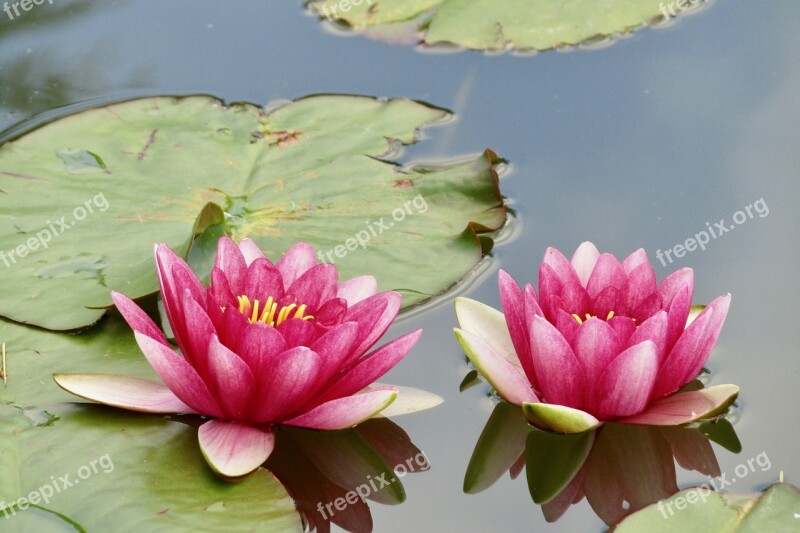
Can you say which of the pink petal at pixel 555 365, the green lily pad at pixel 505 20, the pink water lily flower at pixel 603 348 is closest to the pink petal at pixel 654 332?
the pink water lily flower at pixel 603 348

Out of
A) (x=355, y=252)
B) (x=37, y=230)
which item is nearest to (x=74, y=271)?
(x=37, y=230)

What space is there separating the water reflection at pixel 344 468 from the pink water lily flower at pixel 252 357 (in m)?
0.07

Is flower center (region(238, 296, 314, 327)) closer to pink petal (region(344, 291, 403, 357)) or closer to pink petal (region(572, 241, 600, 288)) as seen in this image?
pink petal (region(344, 291, 403, 357))

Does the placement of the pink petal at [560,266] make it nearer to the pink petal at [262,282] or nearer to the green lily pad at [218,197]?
the green lily pad at [218,197]

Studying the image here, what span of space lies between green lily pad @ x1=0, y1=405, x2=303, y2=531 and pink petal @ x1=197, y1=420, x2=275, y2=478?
0.04 m

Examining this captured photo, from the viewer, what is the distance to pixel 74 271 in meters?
2.50

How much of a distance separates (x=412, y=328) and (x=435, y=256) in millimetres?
271

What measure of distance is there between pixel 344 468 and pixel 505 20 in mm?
2236

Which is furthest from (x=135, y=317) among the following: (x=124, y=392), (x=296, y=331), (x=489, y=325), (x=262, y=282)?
(x=489, y=325)

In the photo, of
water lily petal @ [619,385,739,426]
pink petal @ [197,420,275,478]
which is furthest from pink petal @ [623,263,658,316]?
pink petal @ [197,420,275,478]

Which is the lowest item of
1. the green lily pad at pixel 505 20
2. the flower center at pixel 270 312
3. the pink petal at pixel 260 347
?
the pink petal at pixel 260 347

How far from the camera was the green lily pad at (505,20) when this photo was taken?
367 cm

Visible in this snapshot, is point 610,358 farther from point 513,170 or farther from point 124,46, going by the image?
point 124,46

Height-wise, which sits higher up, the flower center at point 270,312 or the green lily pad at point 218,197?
the green lily pad at point 218,197
